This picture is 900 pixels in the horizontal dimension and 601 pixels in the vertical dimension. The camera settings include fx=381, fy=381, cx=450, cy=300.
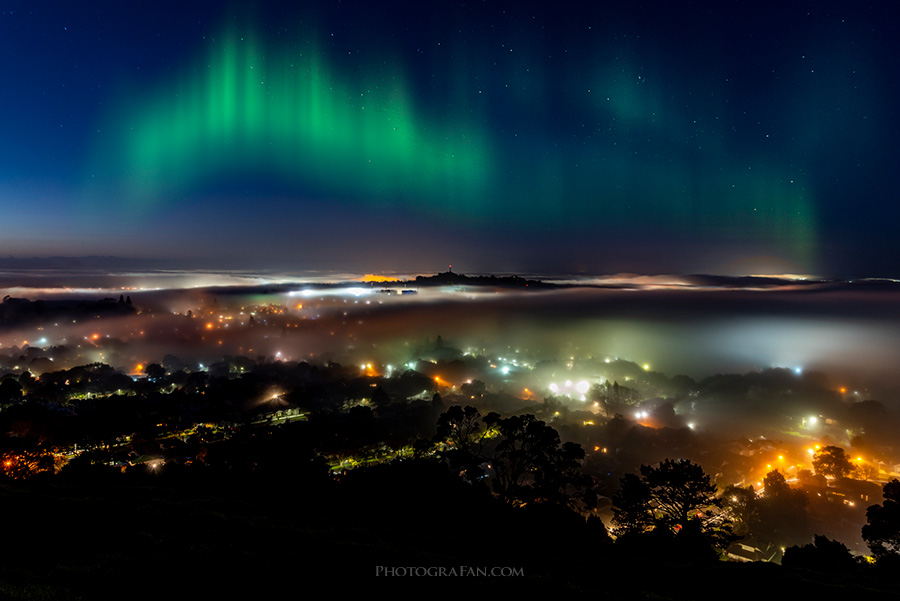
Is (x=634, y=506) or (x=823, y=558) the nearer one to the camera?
(x=823, y=558)

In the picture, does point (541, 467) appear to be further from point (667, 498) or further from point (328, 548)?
point (328, 548)

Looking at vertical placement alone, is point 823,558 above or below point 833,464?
above

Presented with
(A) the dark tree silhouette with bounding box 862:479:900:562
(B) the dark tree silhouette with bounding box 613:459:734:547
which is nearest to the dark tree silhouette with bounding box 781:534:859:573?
(A) the dark tree silhouette with bounding box 862:479:900:562

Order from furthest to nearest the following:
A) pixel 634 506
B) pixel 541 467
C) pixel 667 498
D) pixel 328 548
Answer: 1. pixel 541 467
2. pixel 667 498
3. pixel 634 506
4. pixel 328 548

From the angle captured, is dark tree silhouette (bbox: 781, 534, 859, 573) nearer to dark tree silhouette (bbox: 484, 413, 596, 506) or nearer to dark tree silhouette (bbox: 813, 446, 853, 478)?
dark tree silhouette (bbox: 484, 413, 596, 506)

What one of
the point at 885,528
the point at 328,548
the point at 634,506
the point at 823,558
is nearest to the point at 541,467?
the point at 634,506

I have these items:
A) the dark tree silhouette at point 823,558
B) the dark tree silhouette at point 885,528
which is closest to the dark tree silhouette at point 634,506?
the dark tree silhouette at point 823,558

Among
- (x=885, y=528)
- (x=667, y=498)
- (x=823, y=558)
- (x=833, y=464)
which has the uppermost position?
(x=667, y=498)

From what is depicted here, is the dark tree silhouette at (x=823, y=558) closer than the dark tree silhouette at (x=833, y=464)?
Yes

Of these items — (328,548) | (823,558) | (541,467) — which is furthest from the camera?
(541,467)

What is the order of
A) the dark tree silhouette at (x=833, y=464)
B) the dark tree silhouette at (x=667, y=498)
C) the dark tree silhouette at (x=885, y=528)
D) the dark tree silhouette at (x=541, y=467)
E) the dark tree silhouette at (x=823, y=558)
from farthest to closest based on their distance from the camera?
the dark tree silhouette at (x=833, y=464) → the dark tree silhouette at (x=541, y=467) → the dark tree silhouette at (x=667, y=498) → the dark tree silhouette at (x=885, y=528) → the dark tree silhouette at (x=823, y=558)

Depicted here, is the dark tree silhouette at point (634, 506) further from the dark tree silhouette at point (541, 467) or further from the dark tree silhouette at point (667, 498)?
the dark tree silhouette at point (541, 467)
